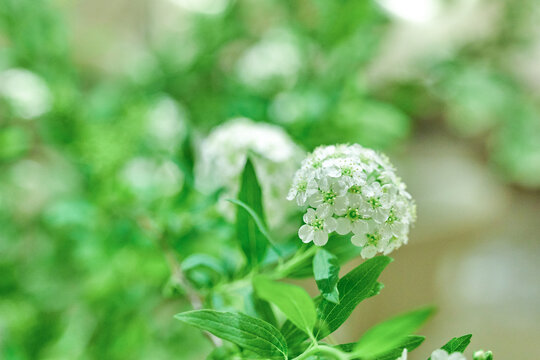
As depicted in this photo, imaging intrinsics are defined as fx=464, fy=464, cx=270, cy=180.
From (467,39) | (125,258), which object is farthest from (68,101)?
(467,39)

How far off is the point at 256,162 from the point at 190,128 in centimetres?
20

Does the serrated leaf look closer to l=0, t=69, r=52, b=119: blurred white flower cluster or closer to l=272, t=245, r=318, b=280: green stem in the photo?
l=272, t=245, r=318, b=280: green stem

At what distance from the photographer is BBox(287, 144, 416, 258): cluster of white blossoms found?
303 millimetres

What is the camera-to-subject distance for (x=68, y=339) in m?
0.78

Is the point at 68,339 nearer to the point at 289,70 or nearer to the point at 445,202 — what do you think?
the point at 289,70

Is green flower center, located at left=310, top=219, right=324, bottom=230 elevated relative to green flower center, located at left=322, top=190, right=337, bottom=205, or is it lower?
lower

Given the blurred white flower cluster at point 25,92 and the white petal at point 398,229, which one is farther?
the blurred white flower cluster at point 25,92

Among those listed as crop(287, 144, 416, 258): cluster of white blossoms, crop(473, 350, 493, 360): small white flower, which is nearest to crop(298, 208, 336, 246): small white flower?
crop(287, 144, 416, 258): cluster of white blossoms

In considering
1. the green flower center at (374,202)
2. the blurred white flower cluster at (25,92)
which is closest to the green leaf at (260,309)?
the green flower center at (374,202)

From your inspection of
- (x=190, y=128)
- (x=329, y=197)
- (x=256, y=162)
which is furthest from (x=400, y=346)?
(x=190, y=128)

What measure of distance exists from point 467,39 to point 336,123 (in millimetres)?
718

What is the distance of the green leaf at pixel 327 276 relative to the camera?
30 cm

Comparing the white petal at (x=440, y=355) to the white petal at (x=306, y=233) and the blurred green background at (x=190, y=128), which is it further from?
the blurred green background at (x=190, y=128)

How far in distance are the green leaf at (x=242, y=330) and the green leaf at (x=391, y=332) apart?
0.07 m
